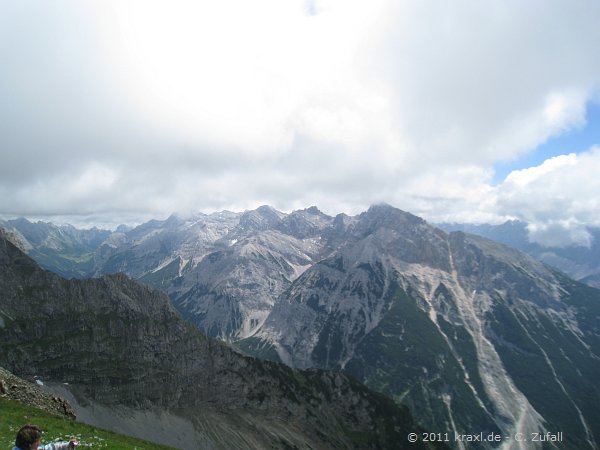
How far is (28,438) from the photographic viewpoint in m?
16.2

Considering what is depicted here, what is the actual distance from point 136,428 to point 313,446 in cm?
7829

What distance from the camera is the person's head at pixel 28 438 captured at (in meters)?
15.9

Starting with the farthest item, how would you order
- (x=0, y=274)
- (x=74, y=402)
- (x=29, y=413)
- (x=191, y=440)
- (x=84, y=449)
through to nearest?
(x=0, y=274) → (x=191, y=440) → (x=74, y=402) → (x=29, y=413) → (x=84, y=449)

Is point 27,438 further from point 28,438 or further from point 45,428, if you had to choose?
point 45,428

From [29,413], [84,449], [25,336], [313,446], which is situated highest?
[84,449]

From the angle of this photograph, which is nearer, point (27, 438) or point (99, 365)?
point (27, 438)

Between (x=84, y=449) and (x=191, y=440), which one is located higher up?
(x=84, y=449)

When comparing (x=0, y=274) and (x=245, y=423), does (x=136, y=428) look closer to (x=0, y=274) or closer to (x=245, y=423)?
(x=245, y=423)

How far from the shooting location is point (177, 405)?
187625 millimetres

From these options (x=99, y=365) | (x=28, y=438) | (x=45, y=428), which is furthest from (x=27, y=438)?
(x=99, y=365)

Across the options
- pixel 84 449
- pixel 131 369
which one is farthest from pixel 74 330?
pixel 84 449

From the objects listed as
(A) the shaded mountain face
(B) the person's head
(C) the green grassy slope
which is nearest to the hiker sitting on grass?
(B) the person's head

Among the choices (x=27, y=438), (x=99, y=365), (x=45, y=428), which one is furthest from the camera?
(x=99, y=365)

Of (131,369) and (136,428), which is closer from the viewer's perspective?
(136,428)
